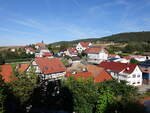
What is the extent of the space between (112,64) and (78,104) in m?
21.0

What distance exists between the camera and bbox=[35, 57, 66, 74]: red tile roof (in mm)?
33562

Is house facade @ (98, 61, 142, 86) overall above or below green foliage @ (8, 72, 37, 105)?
below

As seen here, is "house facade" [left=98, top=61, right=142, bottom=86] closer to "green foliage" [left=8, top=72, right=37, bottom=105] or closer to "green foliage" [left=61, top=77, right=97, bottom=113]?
"green foliage" [left=61, top=77, right=97, bottom=113]

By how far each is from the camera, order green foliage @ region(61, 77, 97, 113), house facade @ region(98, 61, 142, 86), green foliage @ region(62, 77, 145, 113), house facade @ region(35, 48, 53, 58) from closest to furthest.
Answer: green foliage @ region(62, 77, 145, 113) < green foliage @ region(61, 77, 97, 113) < house facade @ region(98, 61, 142, 86) < house facade @ region(35, 48, 53, 58)

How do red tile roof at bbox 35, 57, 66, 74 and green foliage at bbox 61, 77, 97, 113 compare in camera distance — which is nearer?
green foliage at bbox 61, 77, 97, 113

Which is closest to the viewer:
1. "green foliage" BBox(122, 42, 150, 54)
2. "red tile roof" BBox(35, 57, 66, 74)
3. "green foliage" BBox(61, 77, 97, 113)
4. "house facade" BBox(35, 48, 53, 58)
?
"green foliage" BBox(61, 77, 97, 113)

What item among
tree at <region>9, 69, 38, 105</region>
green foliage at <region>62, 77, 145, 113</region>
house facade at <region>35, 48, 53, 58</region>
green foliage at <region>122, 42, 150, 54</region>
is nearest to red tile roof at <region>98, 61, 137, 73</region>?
green foliage at <region>62, 77, 145, 113</region>

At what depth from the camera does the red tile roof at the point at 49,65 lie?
33.6 m

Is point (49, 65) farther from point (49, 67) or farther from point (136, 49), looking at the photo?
point (136, 49)

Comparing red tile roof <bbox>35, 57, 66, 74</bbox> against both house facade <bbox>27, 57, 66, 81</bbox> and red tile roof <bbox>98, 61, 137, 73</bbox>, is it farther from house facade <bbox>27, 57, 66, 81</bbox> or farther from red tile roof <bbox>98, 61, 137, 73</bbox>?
red tile roof <bbox>98, 61, 137, 73</bbox>

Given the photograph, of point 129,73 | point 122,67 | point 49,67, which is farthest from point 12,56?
point 129,73

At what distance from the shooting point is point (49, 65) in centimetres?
3516

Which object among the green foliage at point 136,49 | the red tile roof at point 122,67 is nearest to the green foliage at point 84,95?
the red tile roof at point 122,67

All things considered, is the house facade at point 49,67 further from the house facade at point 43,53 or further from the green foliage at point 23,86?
the house facade at point 43,53
